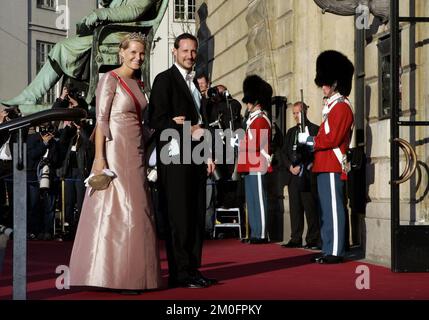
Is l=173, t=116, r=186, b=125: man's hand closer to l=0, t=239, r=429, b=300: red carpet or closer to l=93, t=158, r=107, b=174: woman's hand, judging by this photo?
l=93, t=158, r=107, b=174: woman's hand

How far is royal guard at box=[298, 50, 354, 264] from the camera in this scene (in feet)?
36.7

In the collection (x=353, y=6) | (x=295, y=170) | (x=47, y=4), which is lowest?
(x=295, y=170)

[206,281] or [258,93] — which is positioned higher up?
[258,93]

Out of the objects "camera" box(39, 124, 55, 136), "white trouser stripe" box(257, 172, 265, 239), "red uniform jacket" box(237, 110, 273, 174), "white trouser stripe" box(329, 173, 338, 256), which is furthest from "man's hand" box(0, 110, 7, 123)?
"white trouser stripe" box(329, 173, 338, 256)

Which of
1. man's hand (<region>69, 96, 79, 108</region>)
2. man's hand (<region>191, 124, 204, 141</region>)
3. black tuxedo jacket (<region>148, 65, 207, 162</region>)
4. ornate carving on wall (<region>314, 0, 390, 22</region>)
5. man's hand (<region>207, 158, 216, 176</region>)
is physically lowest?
man's hand (<region>207, 158, 216, 176</region>)

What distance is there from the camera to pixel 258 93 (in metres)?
14.9

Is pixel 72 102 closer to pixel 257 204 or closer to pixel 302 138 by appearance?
pixel 257 204

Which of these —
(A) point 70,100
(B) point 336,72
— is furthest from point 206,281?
(A) point 70,100

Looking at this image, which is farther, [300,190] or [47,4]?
[47,4]

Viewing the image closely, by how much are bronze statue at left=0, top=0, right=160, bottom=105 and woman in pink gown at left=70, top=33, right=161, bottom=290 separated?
9.16 m

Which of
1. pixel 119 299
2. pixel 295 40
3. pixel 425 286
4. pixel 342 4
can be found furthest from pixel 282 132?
pixel 119 299

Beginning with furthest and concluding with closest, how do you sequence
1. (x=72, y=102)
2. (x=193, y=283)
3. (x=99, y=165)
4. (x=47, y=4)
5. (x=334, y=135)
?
(x=47, y=4) → (x=72, y=102) → (x=334, y=135) → (x=193, y=283) → (x=99, y=165)

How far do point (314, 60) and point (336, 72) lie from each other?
9.69 feet

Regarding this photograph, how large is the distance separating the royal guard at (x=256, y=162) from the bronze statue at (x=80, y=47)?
3.85 metres
